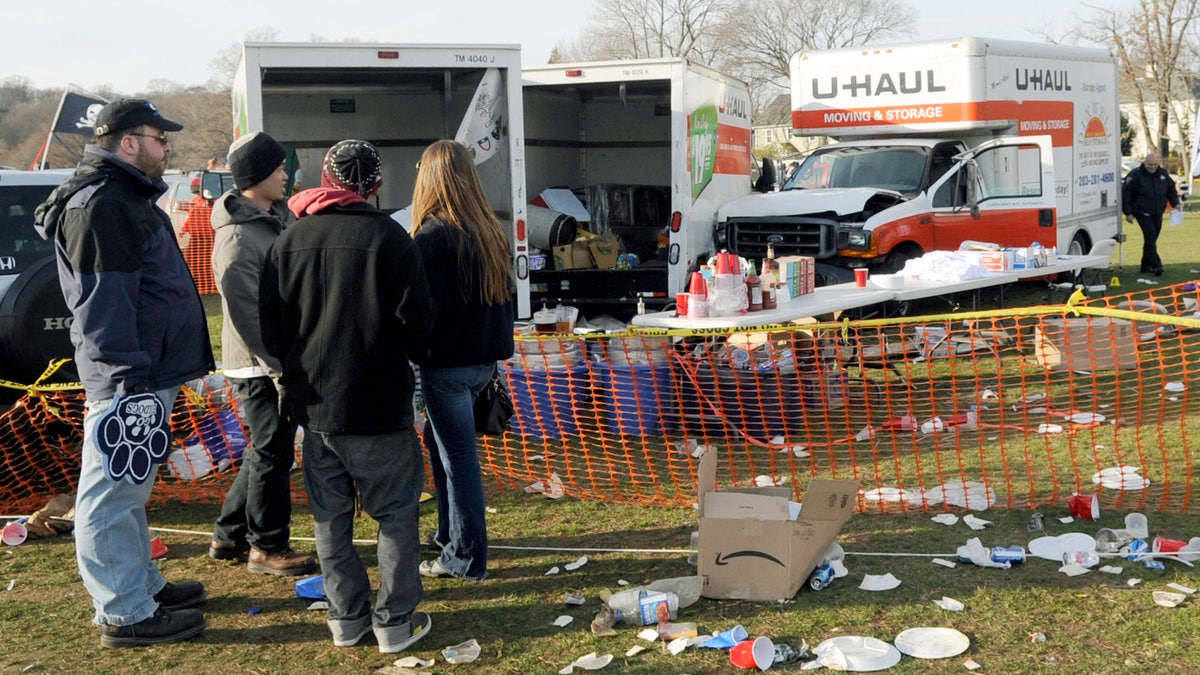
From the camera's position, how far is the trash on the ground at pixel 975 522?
17.4 ft

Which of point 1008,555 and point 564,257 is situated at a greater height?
point 564,257

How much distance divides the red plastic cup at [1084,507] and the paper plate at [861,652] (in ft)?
5.87

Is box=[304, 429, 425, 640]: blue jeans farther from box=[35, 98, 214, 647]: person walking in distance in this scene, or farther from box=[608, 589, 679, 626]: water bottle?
box=[608, 589, 679, 626]: water bottle

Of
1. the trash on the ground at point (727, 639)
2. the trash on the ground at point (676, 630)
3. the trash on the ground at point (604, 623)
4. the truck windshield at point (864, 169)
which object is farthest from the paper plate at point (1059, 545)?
the truck windshield at point (864, 169)

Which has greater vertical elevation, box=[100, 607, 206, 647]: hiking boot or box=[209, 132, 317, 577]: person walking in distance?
box=[209, 132, 317, 577]: person walking in distance

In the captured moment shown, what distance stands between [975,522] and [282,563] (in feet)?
10.6

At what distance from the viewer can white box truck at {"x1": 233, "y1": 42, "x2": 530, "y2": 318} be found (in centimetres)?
809

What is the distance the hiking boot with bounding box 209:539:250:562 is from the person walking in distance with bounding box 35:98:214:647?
2.37 ft

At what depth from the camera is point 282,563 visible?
4918 mm

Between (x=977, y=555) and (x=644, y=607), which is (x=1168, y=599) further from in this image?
(x=644, y=607)

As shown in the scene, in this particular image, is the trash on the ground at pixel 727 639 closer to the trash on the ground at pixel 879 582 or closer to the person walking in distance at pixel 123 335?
the trash on the ground at pixel 879 582

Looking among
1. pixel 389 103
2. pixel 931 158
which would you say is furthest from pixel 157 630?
pixel 931 158

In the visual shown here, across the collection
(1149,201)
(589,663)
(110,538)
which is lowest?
(589,663)

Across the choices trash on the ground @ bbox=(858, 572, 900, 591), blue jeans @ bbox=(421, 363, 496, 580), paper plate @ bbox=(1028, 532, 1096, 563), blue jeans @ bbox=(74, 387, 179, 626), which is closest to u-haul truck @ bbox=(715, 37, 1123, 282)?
paper plate @ bbox=(1028, 532, 1096, 563)
